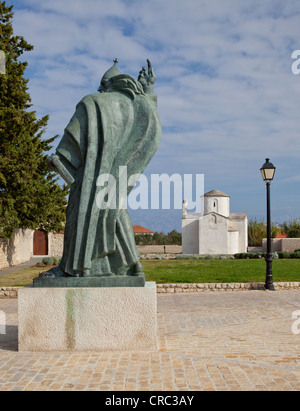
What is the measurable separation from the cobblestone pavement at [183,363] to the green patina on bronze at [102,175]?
2.77 ft

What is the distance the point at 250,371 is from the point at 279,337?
1827 mm

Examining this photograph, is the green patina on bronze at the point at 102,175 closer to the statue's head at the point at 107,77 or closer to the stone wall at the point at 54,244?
the statue's head at the point at 107,77

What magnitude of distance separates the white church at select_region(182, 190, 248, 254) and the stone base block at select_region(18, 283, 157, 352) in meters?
35.3

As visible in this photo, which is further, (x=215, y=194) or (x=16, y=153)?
(x=215, y=194)

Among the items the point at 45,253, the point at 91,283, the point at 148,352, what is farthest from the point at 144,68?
the point at 45,253

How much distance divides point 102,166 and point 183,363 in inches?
92.1

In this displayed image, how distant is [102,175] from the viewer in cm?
479

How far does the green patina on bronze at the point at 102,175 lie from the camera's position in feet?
15.6

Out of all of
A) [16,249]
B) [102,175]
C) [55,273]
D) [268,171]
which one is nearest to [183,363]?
[55,273]

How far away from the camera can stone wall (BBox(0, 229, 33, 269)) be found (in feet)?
70.5

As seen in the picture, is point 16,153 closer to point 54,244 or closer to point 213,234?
point 54,244

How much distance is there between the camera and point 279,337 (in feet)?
18.8

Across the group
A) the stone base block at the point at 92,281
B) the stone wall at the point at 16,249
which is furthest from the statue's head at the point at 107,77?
the stone wall at the point at 16,249

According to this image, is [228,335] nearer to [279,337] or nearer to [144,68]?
[279,337]
